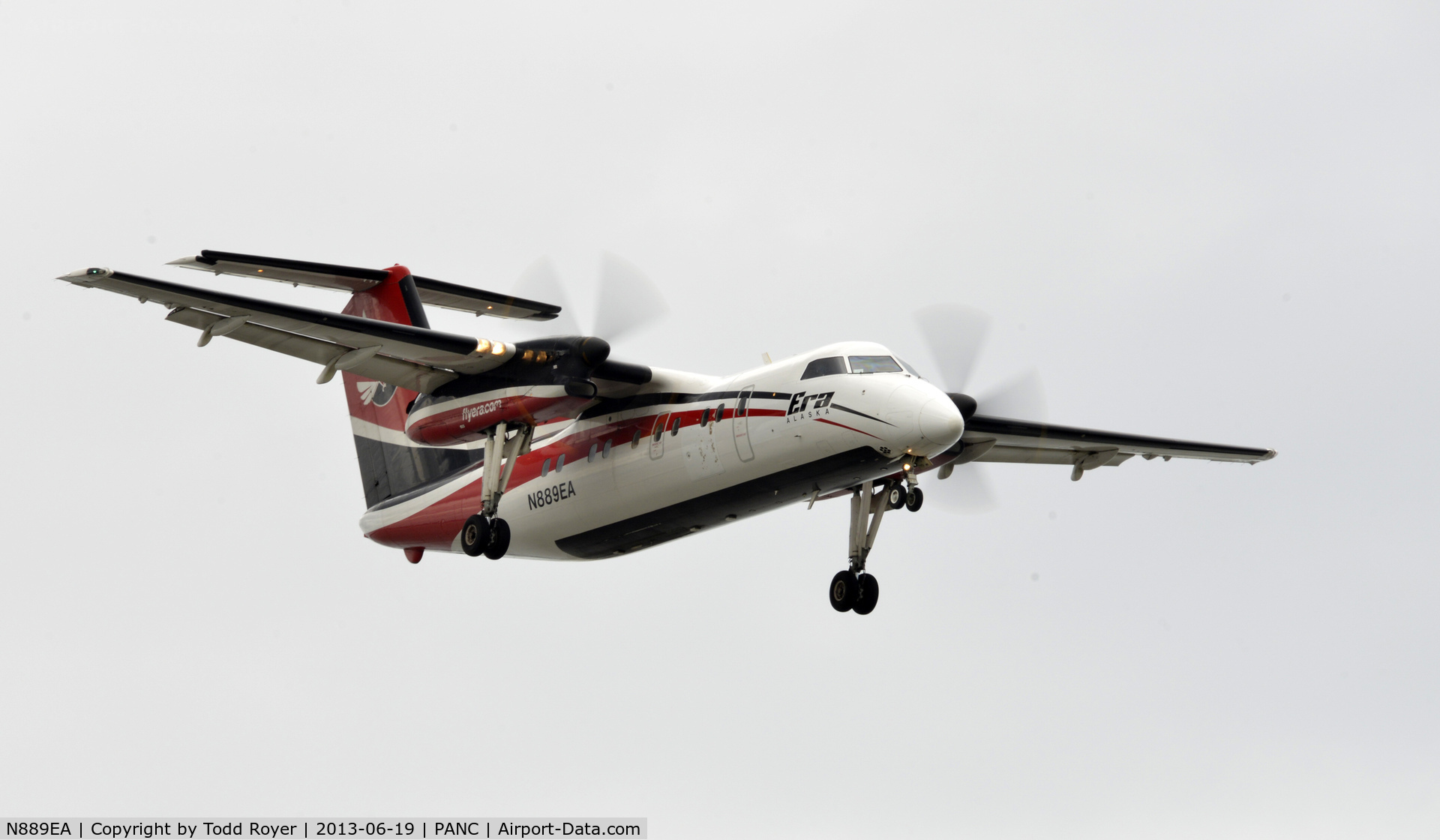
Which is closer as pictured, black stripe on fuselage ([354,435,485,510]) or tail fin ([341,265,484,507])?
tail fin ([341,265,484,507])

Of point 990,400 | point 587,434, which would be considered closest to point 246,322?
point 587,434

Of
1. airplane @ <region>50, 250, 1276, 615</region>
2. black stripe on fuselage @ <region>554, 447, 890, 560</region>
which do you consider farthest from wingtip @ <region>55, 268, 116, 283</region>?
black stripe on fuselage @ <region>554, 447, 890, 560</region>

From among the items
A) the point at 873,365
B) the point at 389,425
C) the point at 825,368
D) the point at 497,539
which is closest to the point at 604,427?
the point at 497,539

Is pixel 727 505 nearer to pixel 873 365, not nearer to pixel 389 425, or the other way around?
pixel 873 365

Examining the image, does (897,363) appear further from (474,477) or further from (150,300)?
(150,300)

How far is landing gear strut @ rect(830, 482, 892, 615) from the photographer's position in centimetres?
1923

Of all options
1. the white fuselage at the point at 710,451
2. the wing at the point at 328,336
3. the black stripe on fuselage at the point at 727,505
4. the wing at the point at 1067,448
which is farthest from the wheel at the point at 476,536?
the wing at the point at 1067,448

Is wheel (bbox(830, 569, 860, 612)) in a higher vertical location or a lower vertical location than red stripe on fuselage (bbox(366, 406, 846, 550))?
lower

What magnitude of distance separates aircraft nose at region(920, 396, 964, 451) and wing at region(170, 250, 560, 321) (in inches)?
260

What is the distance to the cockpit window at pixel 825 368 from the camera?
1695cm

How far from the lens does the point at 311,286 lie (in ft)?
70.2

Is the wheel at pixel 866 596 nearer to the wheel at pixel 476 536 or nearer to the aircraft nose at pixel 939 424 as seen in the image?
the aircraft nose at pixel 939 424

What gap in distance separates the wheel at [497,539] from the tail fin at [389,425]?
127 inches

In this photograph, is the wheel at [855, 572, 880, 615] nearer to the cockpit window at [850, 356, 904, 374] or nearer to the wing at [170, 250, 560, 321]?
the cockpit window at [850, 356, 904, 374]
